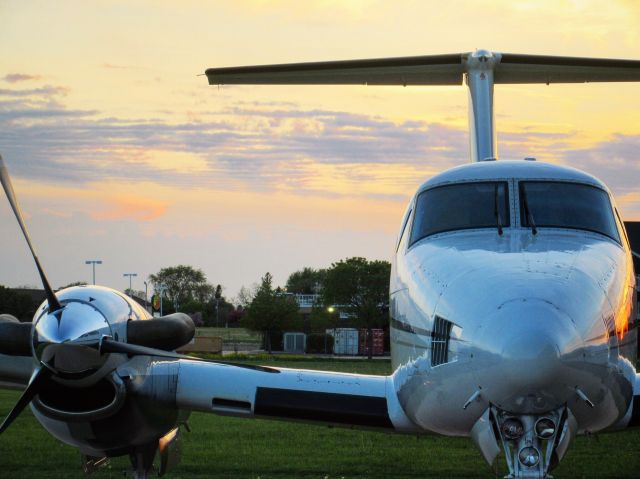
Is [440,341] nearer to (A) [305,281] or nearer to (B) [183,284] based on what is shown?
(B) [183,284]

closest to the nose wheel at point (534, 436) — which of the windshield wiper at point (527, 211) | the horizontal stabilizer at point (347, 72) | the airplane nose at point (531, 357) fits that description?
the airplane nose at point (531, 357)

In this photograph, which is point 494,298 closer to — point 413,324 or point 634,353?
point 413,324

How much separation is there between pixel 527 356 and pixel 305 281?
125692mm

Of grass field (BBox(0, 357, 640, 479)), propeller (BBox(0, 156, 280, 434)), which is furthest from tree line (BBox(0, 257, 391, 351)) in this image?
propeller (BBox(0, 156, 280, 434))

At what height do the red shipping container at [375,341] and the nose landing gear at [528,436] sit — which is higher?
the nose landing gear at [528,436]

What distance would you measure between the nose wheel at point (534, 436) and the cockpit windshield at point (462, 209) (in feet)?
6.32

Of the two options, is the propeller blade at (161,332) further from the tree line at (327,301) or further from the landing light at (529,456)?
the tree line at (327,301)

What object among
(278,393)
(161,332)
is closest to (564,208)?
(278,393)

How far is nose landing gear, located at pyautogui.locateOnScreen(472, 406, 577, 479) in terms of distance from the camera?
6.54m

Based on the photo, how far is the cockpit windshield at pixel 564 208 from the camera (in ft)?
27.1

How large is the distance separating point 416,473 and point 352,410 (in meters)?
5.81

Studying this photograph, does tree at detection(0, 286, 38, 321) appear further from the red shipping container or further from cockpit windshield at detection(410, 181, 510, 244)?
cockpit windshield at detection(410, 181, 510, 244)

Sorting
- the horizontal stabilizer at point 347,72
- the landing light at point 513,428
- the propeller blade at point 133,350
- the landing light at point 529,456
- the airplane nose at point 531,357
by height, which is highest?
the horizontal stabilizer at point 347,72

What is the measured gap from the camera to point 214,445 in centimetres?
1792
